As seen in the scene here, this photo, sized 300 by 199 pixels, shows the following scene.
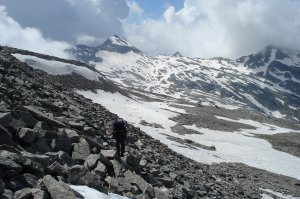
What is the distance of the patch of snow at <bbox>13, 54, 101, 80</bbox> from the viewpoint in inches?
4126

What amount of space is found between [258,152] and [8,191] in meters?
60.6

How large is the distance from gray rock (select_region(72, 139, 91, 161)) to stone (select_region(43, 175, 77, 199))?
190 inches

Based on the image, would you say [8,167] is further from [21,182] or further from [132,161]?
[132,161]

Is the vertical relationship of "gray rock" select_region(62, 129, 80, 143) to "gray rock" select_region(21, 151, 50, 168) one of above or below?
above

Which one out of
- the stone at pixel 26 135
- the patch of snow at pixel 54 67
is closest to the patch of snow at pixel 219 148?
the patch of snow at pixel 54 67

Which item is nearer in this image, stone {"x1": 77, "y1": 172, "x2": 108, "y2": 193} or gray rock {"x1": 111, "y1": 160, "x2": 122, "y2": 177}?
stone {"x1": 77, "y1": 172, "x2": 108, "y2": 193}

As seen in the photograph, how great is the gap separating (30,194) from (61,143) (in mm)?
5959

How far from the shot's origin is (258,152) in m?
68.9

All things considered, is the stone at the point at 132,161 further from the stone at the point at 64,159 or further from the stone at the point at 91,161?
the stone at the point at 64,159

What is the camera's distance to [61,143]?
19.1 meters

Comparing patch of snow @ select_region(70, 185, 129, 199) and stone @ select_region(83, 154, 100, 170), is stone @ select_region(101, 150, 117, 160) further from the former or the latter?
patch of snow @ select_region(70, 185, 129, 199)

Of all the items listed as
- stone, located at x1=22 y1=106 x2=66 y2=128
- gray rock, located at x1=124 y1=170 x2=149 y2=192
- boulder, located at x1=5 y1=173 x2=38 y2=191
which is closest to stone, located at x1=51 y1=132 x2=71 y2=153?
stone, located at x1=22 y1=106 x2=66 y2=128

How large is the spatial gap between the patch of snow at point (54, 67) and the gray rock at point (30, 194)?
9242 cm

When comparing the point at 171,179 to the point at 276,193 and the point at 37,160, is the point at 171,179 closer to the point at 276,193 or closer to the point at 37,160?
the point at 37,160
